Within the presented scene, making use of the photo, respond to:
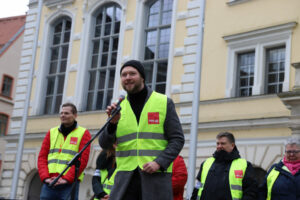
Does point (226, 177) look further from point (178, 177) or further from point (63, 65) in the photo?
point (63, 65)

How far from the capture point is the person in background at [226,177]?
23.3 ft

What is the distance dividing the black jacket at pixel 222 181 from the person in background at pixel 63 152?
1730 millimetres

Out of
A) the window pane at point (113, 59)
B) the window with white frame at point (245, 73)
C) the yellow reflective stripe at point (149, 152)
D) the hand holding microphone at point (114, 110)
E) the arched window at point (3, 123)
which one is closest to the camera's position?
the hand holding microphone at point (114, 110)

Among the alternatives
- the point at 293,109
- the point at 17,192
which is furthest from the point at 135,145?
the point at 17,192

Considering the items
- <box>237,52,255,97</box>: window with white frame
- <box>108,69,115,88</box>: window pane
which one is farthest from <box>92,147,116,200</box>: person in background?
<box>108,69,115,88</box>: window pane

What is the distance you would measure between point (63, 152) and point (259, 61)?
9997 millimetres

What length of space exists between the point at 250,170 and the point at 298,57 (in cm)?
877

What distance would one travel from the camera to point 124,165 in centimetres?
469

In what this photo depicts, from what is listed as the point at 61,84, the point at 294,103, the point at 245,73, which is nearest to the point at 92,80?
the point at 61,84

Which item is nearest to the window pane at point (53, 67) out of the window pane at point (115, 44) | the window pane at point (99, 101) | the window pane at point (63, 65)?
the window pane at point (63, 65)

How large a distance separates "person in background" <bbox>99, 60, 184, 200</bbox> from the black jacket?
2629mm

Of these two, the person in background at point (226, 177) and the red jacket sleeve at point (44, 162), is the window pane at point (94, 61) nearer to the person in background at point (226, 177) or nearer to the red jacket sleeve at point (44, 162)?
the red jacket sleeve at point (44, 162)

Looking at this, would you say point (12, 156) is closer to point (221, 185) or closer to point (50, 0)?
point (50, 0)

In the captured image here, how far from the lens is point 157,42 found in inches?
776
